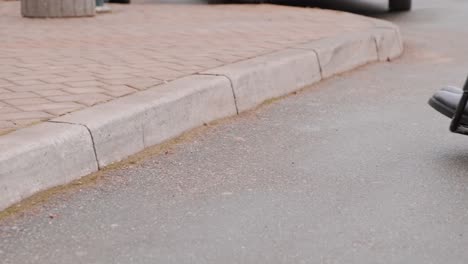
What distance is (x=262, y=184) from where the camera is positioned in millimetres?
3525

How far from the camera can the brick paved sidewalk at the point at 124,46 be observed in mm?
4432

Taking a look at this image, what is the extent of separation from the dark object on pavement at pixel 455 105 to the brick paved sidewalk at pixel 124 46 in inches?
62.2

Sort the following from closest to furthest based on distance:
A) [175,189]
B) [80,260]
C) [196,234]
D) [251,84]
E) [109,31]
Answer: [80,260] < [196,234] < [175,189] < [251,84] < [109,31]

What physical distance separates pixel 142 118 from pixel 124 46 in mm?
2496

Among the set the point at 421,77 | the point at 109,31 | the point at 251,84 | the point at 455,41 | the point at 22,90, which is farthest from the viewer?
the point at 455,41

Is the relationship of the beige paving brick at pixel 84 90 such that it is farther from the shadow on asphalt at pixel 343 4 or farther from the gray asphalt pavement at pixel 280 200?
the shadow on asphalt at pixel 343 4

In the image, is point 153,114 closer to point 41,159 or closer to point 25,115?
point 25,115

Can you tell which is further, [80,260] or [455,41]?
[455,41]

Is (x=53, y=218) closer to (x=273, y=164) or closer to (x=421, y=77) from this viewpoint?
(x=273, y=164)

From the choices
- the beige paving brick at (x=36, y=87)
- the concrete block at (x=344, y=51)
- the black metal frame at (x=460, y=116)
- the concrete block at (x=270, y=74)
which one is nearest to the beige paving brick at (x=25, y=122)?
the beige paving brick at (x=36, y=87)

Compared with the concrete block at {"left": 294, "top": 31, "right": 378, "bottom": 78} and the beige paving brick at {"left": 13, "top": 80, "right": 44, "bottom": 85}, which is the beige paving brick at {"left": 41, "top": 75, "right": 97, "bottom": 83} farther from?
the concrete block at {"left": 294, "top": 31, "right": 378, "bottom": 78}

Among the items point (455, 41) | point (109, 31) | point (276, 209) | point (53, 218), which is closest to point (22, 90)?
point (53, 218)

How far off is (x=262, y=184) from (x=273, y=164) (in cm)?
32

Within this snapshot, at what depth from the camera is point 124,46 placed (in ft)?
20.9
